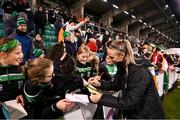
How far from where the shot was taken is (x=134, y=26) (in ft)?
148

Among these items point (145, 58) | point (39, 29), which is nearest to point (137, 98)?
point (145, 58)

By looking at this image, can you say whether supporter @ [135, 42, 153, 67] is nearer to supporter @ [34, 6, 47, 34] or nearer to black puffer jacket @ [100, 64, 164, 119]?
black puffer jacket @ [100, 64, 164, 119]

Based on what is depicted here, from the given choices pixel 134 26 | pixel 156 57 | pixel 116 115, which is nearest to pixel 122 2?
pixel 134 26

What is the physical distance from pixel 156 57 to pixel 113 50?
7.99 metres

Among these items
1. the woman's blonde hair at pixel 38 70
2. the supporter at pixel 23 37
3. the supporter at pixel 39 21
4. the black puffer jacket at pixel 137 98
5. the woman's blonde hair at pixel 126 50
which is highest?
the supporter at pixel 39 21

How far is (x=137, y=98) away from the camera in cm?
322

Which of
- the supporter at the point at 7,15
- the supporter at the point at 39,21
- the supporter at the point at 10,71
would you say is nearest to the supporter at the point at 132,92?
the supporter at the point at 10,71

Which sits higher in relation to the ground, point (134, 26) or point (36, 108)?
point (134, 26)

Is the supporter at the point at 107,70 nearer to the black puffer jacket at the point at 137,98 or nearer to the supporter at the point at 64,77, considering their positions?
the supporter at the point at 64,77

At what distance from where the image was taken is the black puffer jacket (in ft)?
10.6

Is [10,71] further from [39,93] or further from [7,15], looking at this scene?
[7,15]

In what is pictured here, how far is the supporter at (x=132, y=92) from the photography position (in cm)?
324

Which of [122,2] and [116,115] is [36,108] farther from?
[122,2]

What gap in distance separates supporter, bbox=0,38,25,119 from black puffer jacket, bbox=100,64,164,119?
1.08 m
